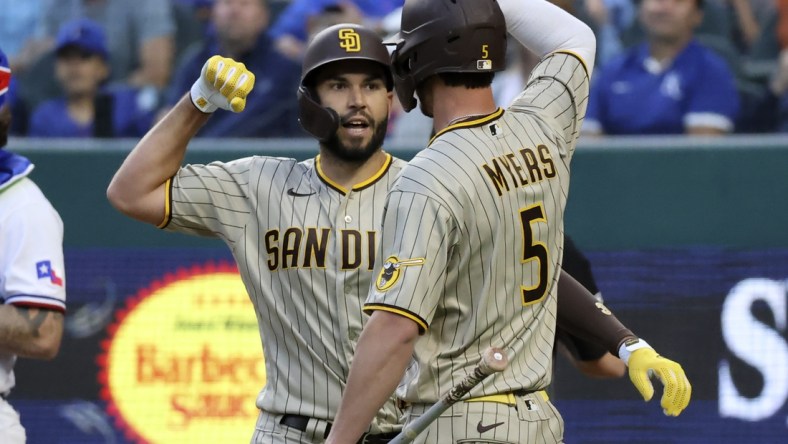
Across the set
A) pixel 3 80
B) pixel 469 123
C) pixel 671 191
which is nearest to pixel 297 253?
pixel 469 123

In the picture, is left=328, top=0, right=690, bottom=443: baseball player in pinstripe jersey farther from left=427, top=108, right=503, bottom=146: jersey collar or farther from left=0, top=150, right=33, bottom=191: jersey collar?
left=0, top=150, right=33, bottom=191: jersey collar

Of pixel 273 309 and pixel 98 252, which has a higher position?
pixel 273 309

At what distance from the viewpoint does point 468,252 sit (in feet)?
11.9

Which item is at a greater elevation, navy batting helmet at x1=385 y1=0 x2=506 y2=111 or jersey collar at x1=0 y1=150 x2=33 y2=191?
navy batting helmet at x1=385 y1=0 x2=506 y2=111

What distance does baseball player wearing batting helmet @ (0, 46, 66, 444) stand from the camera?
4422mm

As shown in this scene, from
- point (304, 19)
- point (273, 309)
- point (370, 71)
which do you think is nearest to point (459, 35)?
point (370, 71)

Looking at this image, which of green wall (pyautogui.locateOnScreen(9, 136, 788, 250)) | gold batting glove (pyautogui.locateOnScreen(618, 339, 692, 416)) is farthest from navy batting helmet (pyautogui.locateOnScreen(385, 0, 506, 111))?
green wall (pyautogui.locateOnScreen(9, 136, 788, 250))

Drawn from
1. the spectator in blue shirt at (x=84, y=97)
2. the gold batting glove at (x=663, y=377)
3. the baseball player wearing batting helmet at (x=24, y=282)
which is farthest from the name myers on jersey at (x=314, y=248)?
the spectator in blue shirt at (x=84, y=97)

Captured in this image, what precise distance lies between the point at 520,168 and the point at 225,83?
1.10 meters

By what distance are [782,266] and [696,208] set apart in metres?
0.50

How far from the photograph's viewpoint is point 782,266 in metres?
6.66

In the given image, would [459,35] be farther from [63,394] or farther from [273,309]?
[63,394]

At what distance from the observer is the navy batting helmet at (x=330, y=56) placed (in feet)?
14.7

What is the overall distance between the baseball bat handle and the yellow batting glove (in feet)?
4.27
